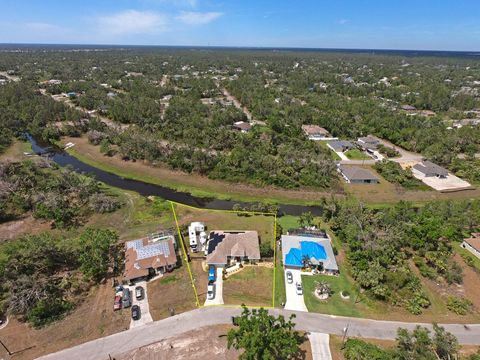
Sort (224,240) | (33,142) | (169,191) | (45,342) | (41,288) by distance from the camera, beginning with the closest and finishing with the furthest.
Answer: (45,342) → (41,288) → (224,240) → (169,191) → (33,142)

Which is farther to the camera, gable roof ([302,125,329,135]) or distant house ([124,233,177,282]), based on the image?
gable roof ([302,125,329,135])

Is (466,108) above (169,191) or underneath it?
above

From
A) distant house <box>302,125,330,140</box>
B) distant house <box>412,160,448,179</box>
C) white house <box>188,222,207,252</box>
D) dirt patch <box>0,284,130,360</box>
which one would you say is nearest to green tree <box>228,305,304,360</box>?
dirt patch <box>0,284,130,360</box>

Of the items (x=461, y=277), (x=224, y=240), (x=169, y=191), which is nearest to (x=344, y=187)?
(x=461, y=277)

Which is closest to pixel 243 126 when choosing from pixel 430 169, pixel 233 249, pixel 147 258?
pixel 430 169

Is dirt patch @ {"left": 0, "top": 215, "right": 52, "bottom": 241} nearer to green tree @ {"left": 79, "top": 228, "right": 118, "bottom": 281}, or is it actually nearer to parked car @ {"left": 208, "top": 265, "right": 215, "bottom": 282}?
green tree @ {"left": 79, "top": 228, "right": 118, "bottom": 281}

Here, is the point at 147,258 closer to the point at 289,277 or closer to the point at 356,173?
the point at 289,277

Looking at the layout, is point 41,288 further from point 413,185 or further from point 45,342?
point 413,185
